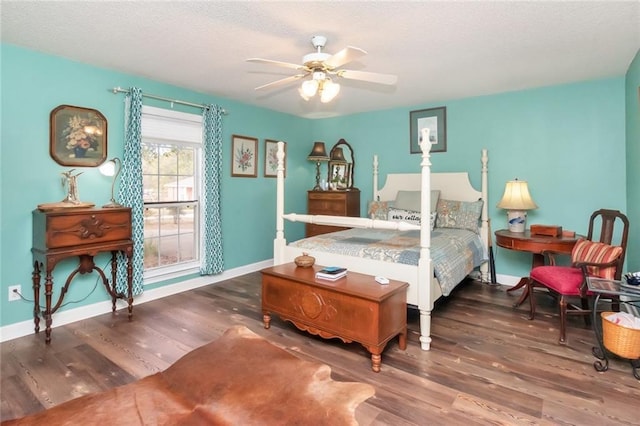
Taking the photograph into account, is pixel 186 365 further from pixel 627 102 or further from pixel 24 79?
pixel 627 102

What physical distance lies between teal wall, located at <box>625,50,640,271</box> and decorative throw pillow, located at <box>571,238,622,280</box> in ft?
1.50

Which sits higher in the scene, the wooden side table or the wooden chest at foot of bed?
the wooden side table

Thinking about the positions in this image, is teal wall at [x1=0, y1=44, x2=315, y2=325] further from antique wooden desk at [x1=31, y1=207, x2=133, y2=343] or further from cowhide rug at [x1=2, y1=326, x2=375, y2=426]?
cowhide rug at [x1=2, y1=326, x2=375, y2=426]

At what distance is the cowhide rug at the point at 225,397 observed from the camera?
1.01m

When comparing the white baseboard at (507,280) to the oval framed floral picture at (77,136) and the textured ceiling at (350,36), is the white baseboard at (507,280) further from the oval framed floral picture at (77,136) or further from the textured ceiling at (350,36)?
the oval framed floral picture at (77,136)

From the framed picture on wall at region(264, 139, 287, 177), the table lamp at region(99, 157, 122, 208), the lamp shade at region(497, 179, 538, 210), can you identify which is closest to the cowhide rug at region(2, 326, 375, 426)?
the table lamp at region(99, 157, 122, 208)

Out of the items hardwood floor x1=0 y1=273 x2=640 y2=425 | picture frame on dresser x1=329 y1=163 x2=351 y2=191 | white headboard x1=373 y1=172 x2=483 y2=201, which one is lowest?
hardwood floor x1=0 y1=273 x2=640 y2=425

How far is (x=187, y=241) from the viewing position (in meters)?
4.25

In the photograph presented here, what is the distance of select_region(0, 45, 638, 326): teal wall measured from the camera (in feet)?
9.32

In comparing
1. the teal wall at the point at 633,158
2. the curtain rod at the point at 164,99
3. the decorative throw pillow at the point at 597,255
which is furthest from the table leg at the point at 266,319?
the teal wall at the point at 633,158

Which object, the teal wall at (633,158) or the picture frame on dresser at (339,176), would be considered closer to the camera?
the teal wall at (633,158)

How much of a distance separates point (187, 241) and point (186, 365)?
318cm

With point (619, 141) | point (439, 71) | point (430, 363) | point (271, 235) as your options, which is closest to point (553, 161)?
point (619, 141)

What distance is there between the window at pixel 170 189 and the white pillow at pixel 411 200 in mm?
2587
